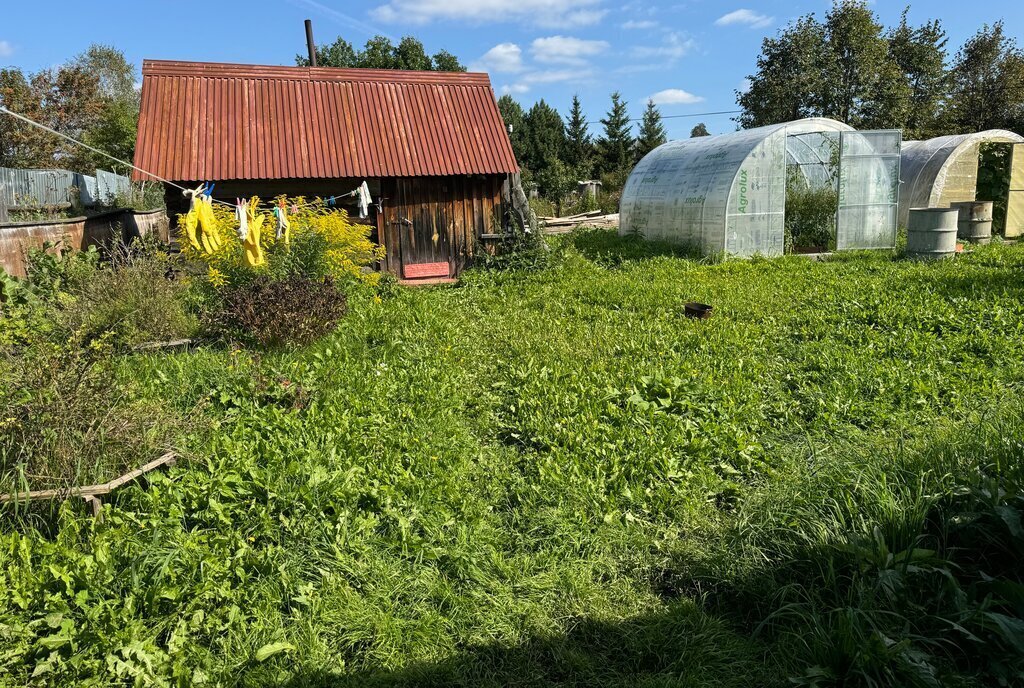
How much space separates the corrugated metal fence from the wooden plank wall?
23.5 ft

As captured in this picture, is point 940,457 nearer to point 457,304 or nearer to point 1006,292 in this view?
point 1006,292

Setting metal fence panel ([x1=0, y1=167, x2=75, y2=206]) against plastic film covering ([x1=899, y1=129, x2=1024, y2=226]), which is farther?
plastic film covering ([x1=899, y1=129, x2=1024, y2=226])

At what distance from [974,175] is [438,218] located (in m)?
14.8

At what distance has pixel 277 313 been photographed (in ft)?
24.9

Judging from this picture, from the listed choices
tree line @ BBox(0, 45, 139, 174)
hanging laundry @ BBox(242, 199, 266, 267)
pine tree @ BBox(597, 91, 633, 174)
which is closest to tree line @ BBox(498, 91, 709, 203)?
pine tree @ BBox(597, 91, 633, 174)

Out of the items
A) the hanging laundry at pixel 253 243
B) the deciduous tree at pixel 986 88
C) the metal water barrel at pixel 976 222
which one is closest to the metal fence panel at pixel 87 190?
the hanging laundry at pixel 253 243

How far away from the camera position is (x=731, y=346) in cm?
759

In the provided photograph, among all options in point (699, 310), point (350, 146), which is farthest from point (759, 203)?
point (350, 146)

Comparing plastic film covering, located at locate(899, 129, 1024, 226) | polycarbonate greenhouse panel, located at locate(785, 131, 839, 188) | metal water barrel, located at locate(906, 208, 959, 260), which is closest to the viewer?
metal water barrel, located at locate(906, 208, 959, 260)

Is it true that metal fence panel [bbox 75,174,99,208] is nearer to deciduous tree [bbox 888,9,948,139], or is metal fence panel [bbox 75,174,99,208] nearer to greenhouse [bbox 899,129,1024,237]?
greenhouse [bbox 899,129,1024,237]

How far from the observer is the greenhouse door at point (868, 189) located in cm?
1561

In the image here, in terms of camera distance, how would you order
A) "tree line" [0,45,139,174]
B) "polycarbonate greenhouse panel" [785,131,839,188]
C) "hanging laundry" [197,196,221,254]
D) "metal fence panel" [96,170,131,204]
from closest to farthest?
"hanging laundry" [197,196,221,254] < "polycarbonate greenhouse panel" [785,131,839,188] < "metal fence panel" [96,170,131,204] < "tree line" [0,45,139,174]

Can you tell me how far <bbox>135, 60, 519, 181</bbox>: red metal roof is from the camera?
12.4 meters

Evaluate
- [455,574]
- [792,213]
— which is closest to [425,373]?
[455,574]
